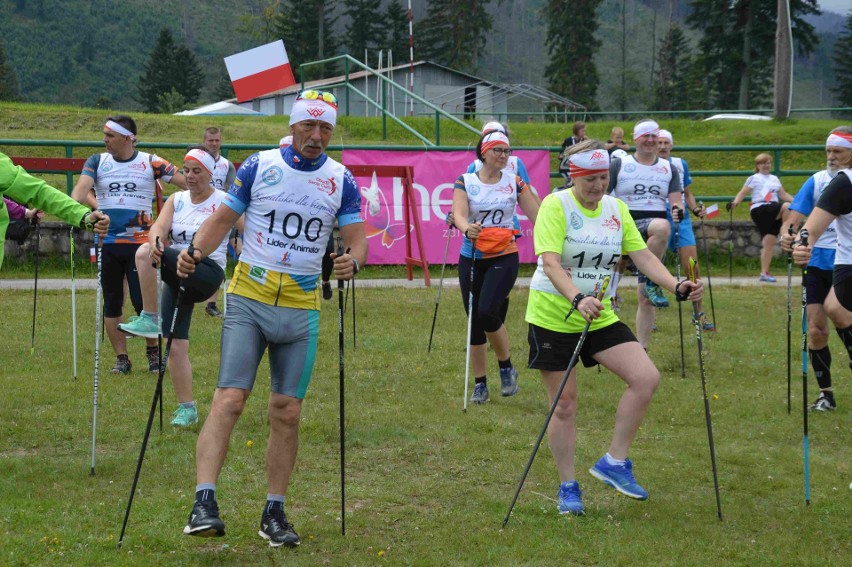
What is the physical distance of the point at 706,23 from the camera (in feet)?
229

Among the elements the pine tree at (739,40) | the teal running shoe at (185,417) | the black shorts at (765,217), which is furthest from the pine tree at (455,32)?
the teal running shoe at (185,417)

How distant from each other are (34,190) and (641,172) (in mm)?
6573

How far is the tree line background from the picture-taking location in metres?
66.2

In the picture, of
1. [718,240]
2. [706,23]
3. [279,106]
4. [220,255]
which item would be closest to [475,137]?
[718,240]

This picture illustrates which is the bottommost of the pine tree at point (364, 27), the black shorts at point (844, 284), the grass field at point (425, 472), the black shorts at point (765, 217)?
the grass field at point (425, 472)

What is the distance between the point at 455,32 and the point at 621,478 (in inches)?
2939

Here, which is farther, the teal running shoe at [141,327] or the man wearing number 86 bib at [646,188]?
the man wearing number 86 bib at [646,188]

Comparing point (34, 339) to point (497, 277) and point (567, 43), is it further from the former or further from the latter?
point (567, 43)

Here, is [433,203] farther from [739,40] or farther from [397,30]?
[397,30]

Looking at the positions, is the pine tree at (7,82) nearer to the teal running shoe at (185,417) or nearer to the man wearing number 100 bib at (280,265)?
the teal running shoe at (185,417)

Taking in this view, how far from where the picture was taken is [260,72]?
22797mm

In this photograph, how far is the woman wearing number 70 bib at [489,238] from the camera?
8781mm

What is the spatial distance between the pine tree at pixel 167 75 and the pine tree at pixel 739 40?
124ft

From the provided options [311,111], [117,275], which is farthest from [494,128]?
[117,275]
